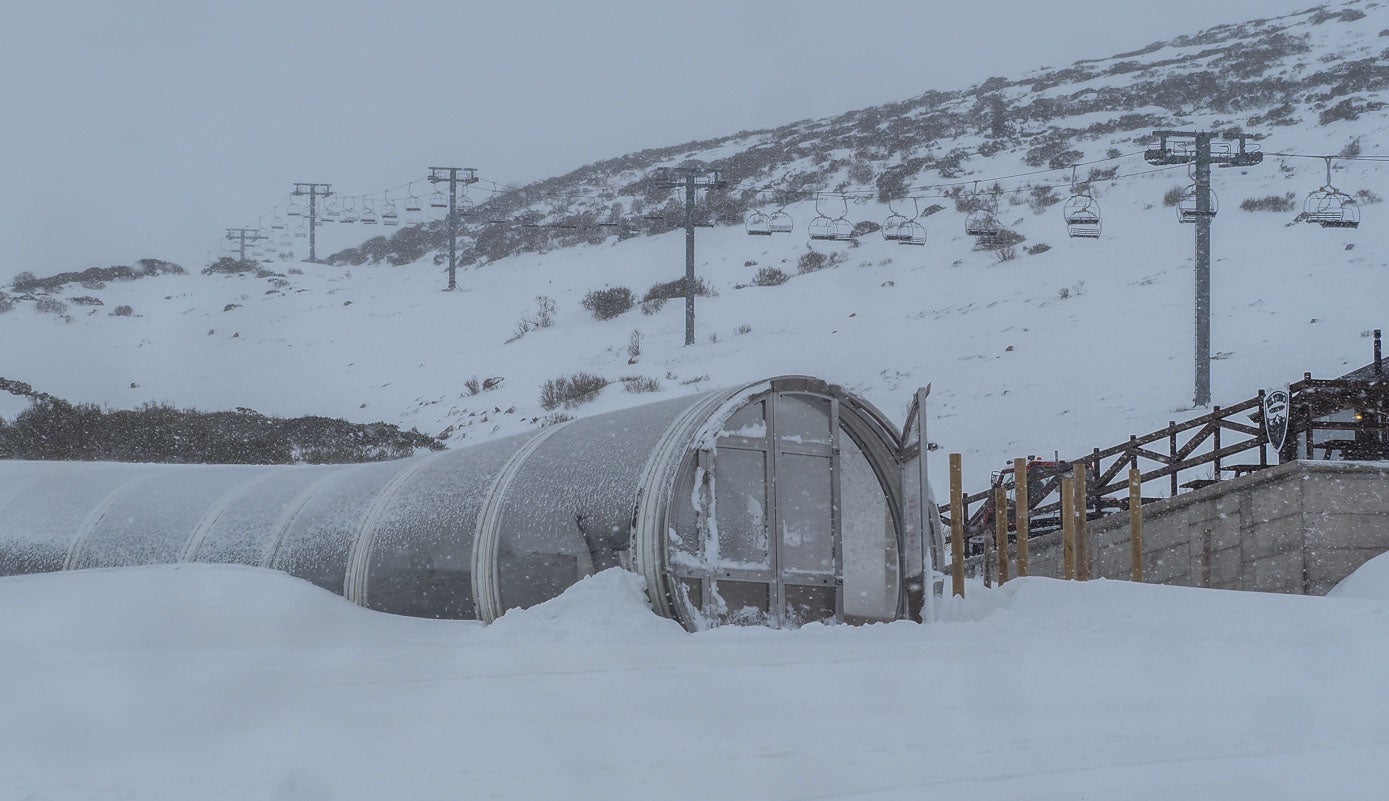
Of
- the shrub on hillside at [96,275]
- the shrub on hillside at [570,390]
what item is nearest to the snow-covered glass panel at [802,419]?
the shrub on hillside at [570,390]

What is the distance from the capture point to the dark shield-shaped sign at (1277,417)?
17906mm

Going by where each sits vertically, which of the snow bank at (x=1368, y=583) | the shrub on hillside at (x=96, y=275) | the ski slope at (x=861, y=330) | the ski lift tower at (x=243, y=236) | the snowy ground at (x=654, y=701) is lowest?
the snow bank at (x=1368, y=583)

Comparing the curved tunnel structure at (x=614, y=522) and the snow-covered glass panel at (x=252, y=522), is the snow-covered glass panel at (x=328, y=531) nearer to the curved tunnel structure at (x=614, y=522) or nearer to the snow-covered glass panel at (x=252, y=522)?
the curved tunnel structure at (x=614, y=522)

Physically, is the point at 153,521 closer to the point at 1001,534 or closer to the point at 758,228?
the point at 1001,534

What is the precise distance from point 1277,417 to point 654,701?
12.4 meters

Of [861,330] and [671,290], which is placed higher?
[671,290]

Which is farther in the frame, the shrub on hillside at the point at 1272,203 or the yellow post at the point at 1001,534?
the shrub on hillside at the point at 1272,203

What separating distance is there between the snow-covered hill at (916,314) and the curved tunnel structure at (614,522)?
11.8 meters

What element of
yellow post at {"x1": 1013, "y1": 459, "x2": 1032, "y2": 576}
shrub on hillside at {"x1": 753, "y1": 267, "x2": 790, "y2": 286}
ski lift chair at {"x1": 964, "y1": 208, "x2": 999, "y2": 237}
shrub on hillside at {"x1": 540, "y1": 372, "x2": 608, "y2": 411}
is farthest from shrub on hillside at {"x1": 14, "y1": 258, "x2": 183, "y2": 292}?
yellow post at {"x1": 1013, "y1": 459, "x2": 1032, "y2": 576}

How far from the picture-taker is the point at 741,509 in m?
12.3

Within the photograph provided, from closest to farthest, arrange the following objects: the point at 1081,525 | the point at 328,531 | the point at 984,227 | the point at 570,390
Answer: the point at 328,531 < the point at 1081,525 < the point at 984,227 < the point at 570,390

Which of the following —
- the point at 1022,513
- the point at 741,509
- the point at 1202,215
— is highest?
the point at 1202,215

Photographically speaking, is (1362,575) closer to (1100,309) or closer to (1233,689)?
(1233,689)

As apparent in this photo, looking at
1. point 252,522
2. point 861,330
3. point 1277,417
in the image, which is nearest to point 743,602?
point 252,522
